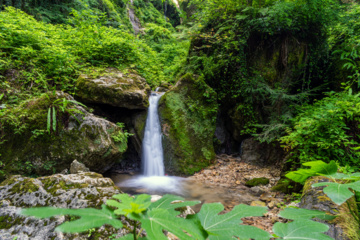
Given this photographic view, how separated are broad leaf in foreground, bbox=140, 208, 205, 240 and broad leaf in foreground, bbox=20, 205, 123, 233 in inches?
2.7

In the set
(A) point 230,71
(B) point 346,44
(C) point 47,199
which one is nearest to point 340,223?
(C) point 47,199

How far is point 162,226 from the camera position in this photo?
0.45 meters

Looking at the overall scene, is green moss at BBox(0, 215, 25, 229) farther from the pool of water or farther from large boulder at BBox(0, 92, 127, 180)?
the pool of water

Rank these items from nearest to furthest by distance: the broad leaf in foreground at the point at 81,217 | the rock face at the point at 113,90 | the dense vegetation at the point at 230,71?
the broad leaf in foreground at the point at 81,217 → the dense vegetation at the point at 230,71 → the rock face at the point at 113,90

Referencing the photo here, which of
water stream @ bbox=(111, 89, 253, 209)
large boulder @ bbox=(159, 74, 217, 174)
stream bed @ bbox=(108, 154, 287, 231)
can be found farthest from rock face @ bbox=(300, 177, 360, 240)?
large boulder @ bbox=(159, 74, 217, 174)

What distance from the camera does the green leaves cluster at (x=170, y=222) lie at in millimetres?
408

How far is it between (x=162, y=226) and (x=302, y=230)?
50cm

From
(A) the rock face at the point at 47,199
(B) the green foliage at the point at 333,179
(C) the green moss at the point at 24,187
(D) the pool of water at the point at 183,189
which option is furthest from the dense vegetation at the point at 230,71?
(B) the green foliage at the point at 333,179

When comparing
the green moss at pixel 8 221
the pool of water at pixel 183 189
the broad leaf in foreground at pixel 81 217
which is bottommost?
the pool of water at pixel 183 189

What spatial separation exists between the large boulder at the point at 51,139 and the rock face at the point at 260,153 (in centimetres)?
497

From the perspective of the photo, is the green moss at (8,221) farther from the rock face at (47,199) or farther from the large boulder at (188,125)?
the large boulder at (188,125)

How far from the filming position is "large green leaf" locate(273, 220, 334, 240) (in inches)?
22.6

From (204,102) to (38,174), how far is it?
18.5 ft

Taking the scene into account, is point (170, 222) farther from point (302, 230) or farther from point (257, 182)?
point (257, 182)
